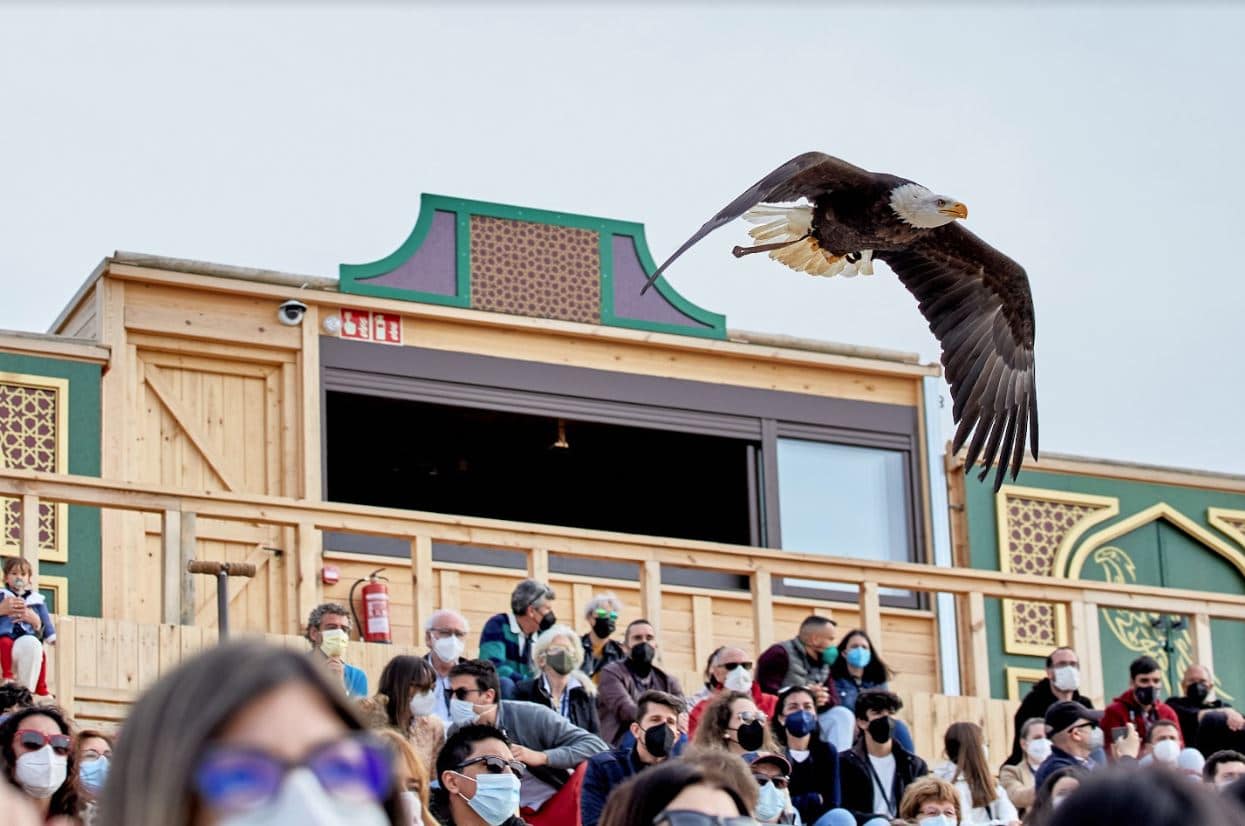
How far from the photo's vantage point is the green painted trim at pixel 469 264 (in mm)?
17891

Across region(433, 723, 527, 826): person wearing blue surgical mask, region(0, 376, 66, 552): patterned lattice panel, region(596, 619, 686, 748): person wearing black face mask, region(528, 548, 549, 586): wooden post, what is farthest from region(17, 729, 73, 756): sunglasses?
region(0, 376, 66, 552): patterned lattice panel

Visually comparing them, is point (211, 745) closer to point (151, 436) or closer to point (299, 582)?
point (299, 582)

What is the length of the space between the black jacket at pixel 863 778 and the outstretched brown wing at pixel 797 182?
2452mm

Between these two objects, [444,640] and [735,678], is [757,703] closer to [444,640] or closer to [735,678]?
[735,678]

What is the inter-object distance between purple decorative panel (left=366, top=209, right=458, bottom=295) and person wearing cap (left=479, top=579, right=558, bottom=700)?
5827 millimetres

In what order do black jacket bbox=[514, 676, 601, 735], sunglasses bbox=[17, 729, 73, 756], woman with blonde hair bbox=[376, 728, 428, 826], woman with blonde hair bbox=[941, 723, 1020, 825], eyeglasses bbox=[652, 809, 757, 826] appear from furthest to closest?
black jacket bbox=[514, 676, 601, 735], woman with blonde hair bbox=[941, 723, 1020, 825], sunglasses bbox=[17, 729, 73, 756], woman with blonde hair bbox=[376, 728, 428, 826], eyeglasses bbox=[652, 809, 757, 826]

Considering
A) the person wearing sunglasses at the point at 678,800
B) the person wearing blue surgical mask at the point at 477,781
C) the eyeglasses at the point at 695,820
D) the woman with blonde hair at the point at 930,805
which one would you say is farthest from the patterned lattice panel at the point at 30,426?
the eyeglasses at the point at 695,820

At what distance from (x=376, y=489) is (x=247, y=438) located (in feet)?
10.3

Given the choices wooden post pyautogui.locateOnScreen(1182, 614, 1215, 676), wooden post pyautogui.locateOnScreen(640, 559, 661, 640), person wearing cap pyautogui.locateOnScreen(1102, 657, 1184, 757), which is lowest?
person wearing cap pyautogui.locateOnScreen(1102, 657, 1184, 757)

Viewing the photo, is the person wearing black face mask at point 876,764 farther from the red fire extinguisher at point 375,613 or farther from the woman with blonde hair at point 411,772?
the red fire extinguisher at point 375,613

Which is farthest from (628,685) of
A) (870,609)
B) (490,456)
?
(490,456)

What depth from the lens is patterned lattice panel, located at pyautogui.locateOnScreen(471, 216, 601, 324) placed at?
60.7ft

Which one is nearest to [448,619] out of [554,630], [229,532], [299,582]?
[554,630]

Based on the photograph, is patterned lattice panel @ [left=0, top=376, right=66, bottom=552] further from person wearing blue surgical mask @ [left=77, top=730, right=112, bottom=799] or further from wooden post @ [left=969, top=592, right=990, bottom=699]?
person wearing blue surgical mask @ [left=77, top=730, right=112, bottom=799]
